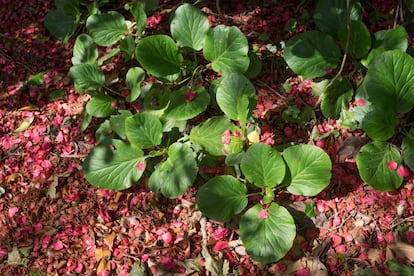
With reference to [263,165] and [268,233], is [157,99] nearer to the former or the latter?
[263,165]

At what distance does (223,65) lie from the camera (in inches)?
101

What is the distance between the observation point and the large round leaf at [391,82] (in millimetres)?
2240

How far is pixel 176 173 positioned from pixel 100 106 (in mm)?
823

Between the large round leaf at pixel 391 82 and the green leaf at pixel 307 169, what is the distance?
1.51 feet

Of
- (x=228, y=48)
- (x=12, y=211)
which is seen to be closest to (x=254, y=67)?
(x=228, y=48)

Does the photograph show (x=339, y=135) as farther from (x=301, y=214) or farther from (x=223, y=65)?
(x=223, y=65)

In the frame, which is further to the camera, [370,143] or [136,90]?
[136,90]

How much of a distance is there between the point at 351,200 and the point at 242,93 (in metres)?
0.87

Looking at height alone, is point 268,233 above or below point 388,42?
below

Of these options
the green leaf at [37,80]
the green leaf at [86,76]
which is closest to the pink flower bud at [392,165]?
the green leaf at [86,76]

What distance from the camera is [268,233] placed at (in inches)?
81.3

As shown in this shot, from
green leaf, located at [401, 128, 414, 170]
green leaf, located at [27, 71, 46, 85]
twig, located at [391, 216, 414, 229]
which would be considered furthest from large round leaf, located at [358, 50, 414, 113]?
green leaf, located at [27, 71, 46, 85]

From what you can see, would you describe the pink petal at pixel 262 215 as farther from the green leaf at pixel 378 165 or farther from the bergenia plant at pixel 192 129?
the green leaf at pixel 378 165

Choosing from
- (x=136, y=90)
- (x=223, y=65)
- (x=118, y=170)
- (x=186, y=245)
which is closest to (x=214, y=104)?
(x=223, y=65)
